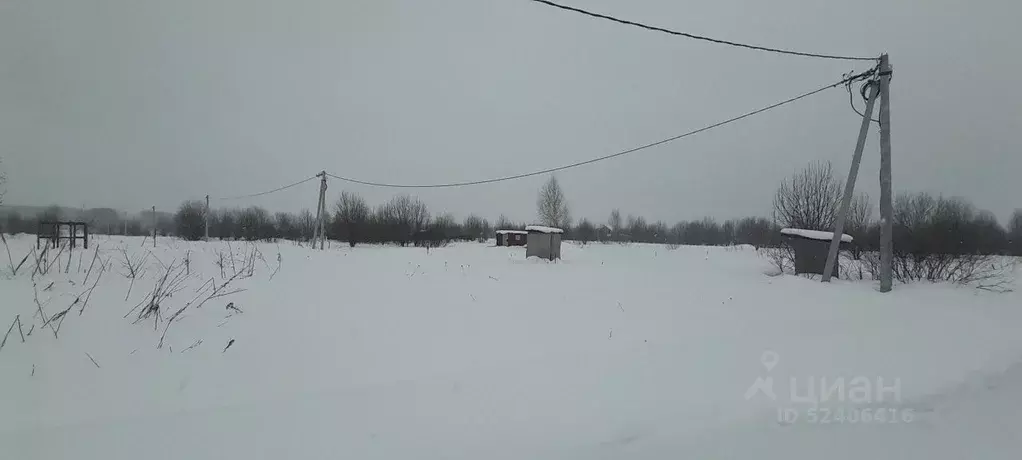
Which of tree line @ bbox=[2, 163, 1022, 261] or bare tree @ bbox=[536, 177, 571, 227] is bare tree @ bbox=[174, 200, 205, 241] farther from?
bare tree @ bbox=[536, 177, 571, 227]

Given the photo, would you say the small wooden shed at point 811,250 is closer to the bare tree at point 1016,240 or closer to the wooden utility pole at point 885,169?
the wooden utility pole at point 885,169

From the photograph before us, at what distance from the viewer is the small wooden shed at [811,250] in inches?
388

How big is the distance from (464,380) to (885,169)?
952 centimetres

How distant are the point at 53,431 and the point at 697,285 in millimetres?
9395

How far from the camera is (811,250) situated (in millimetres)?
10062

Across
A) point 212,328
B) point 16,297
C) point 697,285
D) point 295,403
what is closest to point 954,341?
point 697,285

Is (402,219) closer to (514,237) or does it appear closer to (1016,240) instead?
(514,237)

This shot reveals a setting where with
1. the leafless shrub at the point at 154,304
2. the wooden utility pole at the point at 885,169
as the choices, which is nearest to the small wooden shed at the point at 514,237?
the wooden utility pole at the point at 885,169

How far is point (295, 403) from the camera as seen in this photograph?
2.79 m

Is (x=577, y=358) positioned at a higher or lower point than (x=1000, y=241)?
lower

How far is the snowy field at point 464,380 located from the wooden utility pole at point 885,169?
245 centimetres

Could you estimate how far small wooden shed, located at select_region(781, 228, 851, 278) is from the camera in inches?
388

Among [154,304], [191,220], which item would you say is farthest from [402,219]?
[154,304]

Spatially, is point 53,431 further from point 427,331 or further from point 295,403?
point 427,331
